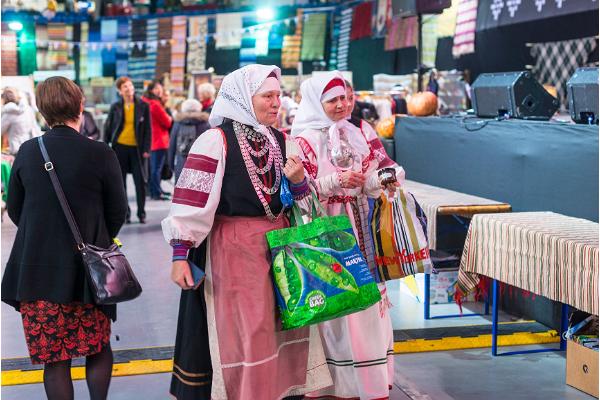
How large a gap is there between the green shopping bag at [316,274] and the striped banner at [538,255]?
1.33m

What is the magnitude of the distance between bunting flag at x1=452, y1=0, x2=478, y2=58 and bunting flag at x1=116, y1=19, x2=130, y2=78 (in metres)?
12.8

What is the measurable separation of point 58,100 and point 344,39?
16.5 metres

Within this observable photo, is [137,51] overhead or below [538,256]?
overhead

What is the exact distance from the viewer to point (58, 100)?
371 centimetres

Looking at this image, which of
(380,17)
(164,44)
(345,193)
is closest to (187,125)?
(380,17)

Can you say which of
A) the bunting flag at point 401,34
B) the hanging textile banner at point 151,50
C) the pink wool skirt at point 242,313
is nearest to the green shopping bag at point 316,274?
the pink wool skirt at point 242,313

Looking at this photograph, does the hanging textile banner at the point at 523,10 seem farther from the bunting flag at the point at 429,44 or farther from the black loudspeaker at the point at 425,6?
the bunting flag at the point at 429,44

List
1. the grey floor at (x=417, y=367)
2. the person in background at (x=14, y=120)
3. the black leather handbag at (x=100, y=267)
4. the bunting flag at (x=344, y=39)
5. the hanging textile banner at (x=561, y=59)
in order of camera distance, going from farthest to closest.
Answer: the bunting flag at (x=344, y=39), the hanging textile banner at (x=561, y=59), the person in background at (x=14, y=120), the grey floor at (x=417, y=367), the black leather handbag at (x=100, y=267)

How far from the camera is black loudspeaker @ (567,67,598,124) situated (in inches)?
229

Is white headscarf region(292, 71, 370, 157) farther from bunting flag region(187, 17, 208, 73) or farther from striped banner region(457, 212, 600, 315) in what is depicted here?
bunting flag region(187, 17, 208, 73)

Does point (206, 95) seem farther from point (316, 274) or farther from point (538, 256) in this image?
point (316, 274)

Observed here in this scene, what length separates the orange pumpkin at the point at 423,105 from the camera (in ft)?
27.5

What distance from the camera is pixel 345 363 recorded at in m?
4.32

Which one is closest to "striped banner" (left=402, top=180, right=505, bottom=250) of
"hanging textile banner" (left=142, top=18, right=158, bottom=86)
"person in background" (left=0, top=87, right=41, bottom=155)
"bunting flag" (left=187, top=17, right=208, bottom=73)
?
"person in background" (left=0, top=87, right=41, bottom=155)
